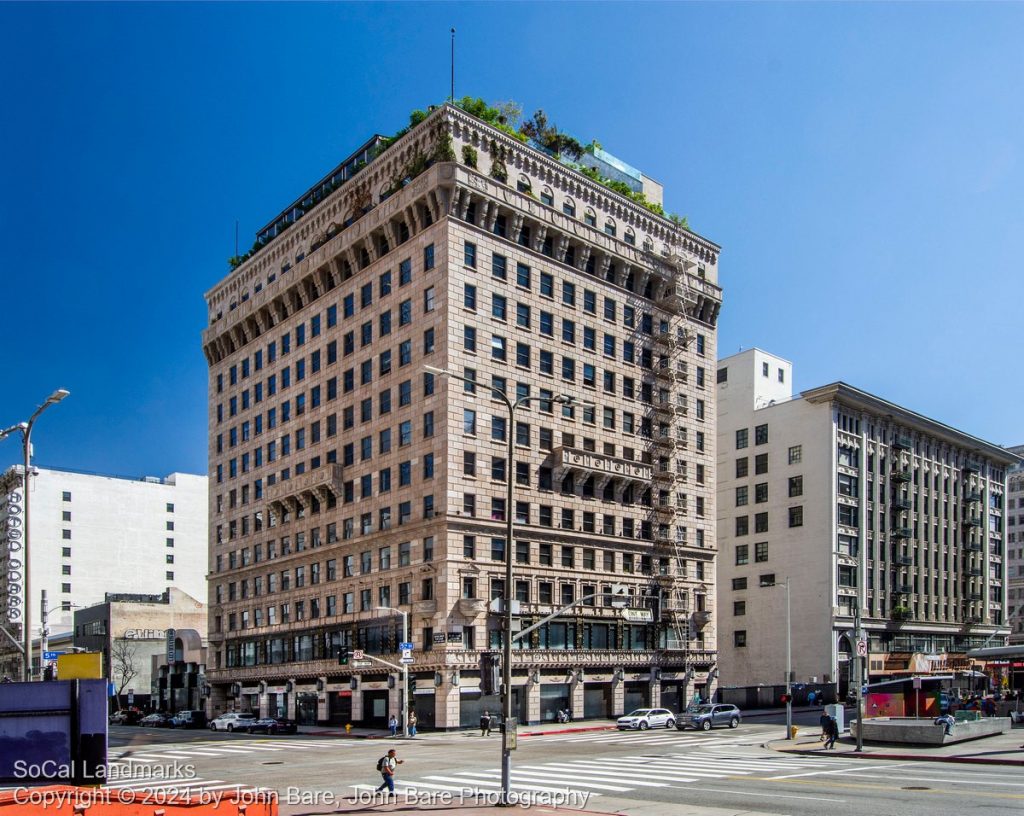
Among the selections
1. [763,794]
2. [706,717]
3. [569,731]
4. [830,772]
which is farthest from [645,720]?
[763,794]

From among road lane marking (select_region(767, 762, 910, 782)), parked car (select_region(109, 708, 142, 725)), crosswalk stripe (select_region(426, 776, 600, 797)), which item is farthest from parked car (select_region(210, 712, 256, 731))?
road lane marking (select_region(767, 762, 910, 782))

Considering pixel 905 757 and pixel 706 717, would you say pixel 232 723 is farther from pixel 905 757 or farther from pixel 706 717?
pixel 905 757

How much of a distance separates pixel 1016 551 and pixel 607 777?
140 meters

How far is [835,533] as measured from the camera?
9150cm

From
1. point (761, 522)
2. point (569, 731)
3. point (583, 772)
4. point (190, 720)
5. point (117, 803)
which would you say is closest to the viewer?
point (117, 803)

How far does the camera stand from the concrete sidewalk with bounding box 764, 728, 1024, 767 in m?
36.8

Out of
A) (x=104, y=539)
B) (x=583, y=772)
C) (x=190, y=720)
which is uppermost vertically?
(x=104, y=539)

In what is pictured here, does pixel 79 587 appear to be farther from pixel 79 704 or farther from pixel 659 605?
pixel 79 704

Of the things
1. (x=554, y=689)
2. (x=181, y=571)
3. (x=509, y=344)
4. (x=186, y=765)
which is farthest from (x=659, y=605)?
(x=181, y=571)

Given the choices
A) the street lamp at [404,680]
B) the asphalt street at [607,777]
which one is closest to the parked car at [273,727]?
the street lamp at [404,680]

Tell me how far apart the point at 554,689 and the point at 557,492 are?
44.9 ft

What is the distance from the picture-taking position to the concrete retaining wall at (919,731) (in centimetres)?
4234

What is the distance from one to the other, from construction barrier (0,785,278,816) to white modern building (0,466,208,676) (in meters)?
130

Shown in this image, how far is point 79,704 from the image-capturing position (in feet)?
26.6
